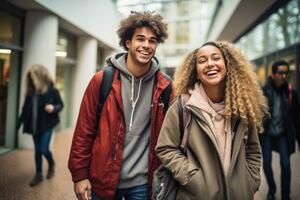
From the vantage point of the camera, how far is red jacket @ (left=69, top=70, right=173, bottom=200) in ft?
6.84

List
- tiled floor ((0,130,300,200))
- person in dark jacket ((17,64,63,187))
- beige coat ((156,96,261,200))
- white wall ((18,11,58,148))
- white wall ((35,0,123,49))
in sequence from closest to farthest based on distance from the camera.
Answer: beige coat ((156,96,261,200)) < tiled floor ((0,130,300,200)) < person in dark jacket ((17,64,63,187)) < white wall ((18,11,58,148)) < white wall ((35,0,123,49))

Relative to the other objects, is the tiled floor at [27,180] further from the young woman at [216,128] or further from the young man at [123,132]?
the young woman at [216,128]

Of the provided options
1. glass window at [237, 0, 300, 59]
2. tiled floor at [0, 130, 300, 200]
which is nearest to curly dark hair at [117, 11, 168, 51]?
tiled floor at [0, 130, 300, 200]

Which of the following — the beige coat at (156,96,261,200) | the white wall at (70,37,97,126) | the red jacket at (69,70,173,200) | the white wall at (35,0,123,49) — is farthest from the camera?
the white wall at (70,37,97,126)

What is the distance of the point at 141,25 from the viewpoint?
7.54 ft

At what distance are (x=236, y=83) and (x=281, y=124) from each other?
2496mm

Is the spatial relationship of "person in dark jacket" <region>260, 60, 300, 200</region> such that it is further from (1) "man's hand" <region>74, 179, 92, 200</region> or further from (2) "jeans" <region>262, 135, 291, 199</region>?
(1) "man's hand" <region>74, 179, 92, 200</region>

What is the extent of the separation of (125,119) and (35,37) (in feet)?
21.6

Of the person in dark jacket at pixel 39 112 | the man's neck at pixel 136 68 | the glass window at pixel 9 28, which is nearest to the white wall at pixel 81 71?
the glass window at pixel 9 28

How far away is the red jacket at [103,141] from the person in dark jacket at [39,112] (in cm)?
324

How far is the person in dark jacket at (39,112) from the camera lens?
5121mm

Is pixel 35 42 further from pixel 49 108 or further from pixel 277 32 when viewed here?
pixel 277 32

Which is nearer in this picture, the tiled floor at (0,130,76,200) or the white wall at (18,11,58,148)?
the tiled floor at (0,130,76,200)

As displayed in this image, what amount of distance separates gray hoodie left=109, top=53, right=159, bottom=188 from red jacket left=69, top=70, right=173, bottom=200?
0.05 meters
